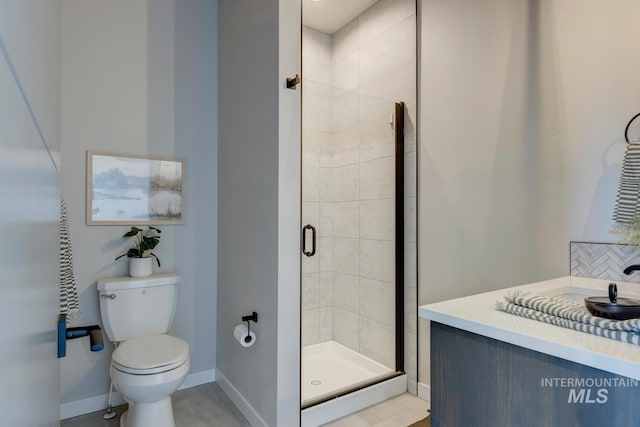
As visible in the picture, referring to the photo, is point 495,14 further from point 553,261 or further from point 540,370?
point 540,370

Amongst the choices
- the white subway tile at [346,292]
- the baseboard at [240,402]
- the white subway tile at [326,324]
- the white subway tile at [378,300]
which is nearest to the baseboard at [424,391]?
the white subway tile at [378,300]

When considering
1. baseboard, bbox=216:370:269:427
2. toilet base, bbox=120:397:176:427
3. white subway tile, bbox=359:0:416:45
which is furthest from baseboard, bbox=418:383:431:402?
white subway tile, bbox=359:0:416:45

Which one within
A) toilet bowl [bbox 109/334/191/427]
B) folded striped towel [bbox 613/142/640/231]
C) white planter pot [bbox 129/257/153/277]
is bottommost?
toilet bowl [bbox 109/334/191/427]

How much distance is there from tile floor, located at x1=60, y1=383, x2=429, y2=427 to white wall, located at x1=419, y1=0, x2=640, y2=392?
0.24 meters

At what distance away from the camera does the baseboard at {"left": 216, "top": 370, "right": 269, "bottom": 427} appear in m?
2.02

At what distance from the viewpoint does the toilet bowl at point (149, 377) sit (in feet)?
5.70

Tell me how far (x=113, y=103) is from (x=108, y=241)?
35.9 inches

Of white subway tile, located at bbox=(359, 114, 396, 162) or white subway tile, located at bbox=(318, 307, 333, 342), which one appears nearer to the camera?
white subway tile, located at bbox=(359, 114, 396, 162)

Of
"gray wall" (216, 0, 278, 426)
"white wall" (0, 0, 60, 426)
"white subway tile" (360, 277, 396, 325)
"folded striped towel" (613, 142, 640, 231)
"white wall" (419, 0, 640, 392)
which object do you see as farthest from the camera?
"white subway tile" (360, 277, 396, 325)

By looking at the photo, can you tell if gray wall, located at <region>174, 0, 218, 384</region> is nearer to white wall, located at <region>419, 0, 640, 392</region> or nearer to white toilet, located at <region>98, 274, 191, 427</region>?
white toilet, located at <region>98, 274, 191, 427</region>

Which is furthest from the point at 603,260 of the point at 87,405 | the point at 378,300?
the point at 87,405

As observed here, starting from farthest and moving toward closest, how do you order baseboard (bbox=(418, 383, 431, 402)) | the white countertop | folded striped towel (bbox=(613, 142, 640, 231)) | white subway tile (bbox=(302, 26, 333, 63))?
white subway tile (bbox=(302, 26, 333, 63)) → baseboard (bbox=(418, 383, 431, 402)) → folded striped towel (bbox=(613, 142, 640, 231)) → the white countertop

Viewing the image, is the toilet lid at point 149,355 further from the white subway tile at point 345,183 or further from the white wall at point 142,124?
the white subway tile at point 345,183

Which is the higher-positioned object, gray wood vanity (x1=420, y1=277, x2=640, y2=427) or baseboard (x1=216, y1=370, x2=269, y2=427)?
gray wood vanity (x1=420, y1=277, x2=640, y2=427)
